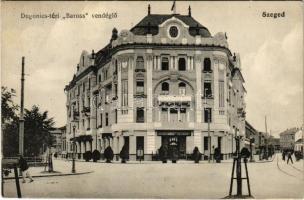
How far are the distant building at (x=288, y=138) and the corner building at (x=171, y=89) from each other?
21.9 inches

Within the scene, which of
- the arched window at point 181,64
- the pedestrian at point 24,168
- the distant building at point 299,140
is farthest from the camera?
the arched window at point 181,64

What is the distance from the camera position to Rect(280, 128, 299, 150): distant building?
8.80m

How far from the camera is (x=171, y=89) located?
9.04 metres

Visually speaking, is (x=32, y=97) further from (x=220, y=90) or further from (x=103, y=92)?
(x=220, y=90)

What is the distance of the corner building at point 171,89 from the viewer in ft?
29.6

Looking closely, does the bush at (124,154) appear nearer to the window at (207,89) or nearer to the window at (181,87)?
the window at (181,87)

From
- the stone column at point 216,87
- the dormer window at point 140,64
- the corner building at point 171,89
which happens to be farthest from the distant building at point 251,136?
the dormer window at point 140,64

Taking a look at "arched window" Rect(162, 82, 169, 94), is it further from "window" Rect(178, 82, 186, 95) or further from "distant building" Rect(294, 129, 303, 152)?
"distant building" Rect(294, 129, 303, 152)

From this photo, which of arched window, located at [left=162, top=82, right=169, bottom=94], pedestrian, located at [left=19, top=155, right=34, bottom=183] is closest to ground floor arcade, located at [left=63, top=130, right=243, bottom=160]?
arched window, located at [left=162, top=82, right=169, bottom=94]

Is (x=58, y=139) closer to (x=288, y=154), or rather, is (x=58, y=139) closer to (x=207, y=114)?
(x=207, y=114)

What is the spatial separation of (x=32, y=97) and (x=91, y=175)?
131cm

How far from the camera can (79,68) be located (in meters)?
9.21

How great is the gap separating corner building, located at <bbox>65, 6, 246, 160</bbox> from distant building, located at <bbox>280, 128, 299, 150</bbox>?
56cm

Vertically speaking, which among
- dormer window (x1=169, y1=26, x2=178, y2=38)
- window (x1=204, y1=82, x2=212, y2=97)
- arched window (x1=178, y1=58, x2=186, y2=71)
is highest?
dormer window (x1=169, y1=26, x2=178, y2=38)
